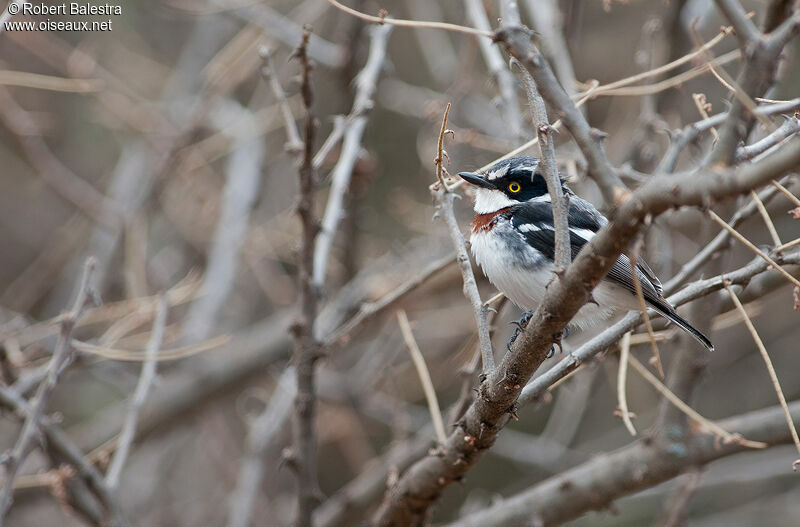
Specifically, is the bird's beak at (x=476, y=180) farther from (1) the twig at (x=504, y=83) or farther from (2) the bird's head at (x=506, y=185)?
(1) the twig at (x=504, y=83)

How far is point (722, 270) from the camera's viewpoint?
10.8ft

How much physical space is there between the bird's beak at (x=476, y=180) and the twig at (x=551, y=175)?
1428mm

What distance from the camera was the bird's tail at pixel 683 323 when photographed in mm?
2986

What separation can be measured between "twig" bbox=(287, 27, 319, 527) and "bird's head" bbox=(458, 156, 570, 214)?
76 cm

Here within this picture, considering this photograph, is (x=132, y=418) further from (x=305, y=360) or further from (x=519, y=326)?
(x=519, y=326)

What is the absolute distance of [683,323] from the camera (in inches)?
120

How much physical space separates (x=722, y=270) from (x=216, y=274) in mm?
3334

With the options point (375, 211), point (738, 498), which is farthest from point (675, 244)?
point (375, 211)

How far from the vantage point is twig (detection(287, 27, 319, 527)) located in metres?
3.25

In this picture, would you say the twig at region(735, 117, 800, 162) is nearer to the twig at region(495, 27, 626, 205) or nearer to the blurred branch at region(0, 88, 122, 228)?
the twig at region(495, 27, 626, 205)

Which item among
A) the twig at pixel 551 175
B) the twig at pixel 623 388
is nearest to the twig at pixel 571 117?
the twig at pixel 551 175

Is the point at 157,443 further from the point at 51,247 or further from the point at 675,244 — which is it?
the point at 675,244

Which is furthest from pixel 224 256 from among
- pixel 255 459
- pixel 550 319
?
pixel 550 319

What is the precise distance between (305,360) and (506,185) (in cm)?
117
